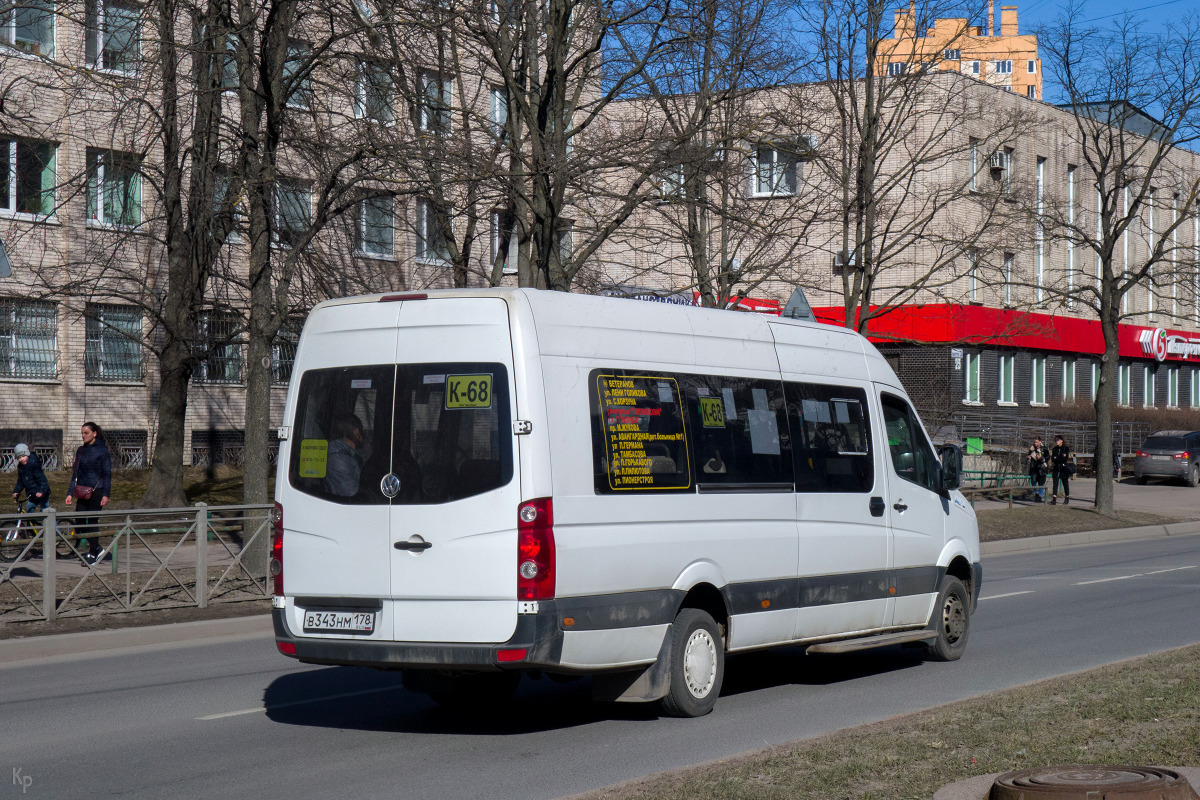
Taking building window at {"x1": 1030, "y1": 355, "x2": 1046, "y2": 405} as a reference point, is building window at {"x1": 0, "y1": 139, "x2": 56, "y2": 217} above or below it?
above

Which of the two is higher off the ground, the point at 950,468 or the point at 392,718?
the point at 950,468

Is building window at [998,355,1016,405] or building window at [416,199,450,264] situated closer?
building window at [416,199,450,264]

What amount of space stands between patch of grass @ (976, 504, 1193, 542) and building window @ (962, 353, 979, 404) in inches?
478

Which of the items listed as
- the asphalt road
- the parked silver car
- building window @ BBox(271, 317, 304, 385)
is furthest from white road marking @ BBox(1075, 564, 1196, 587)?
the parked silver car

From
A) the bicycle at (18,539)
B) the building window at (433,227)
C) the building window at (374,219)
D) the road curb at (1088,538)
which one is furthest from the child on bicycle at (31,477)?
the road curb at (1088,538)

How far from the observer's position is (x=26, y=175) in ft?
A: 69.2

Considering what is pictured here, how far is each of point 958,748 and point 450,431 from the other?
3.13 m

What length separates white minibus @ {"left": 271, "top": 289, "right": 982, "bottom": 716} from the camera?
729 cm

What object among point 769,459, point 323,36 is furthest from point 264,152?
point 769,459

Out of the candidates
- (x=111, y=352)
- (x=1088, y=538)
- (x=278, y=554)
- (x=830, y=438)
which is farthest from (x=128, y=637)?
(x=111, y=352)

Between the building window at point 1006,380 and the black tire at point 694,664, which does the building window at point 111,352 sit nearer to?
the black tire at point 694,664

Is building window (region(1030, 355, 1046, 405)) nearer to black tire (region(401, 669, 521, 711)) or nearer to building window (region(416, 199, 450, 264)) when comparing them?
building window (region(416, 199, 450, 264))

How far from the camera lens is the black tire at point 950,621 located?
413 inches

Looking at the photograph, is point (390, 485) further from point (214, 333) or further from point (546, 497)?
point (214, 333)
